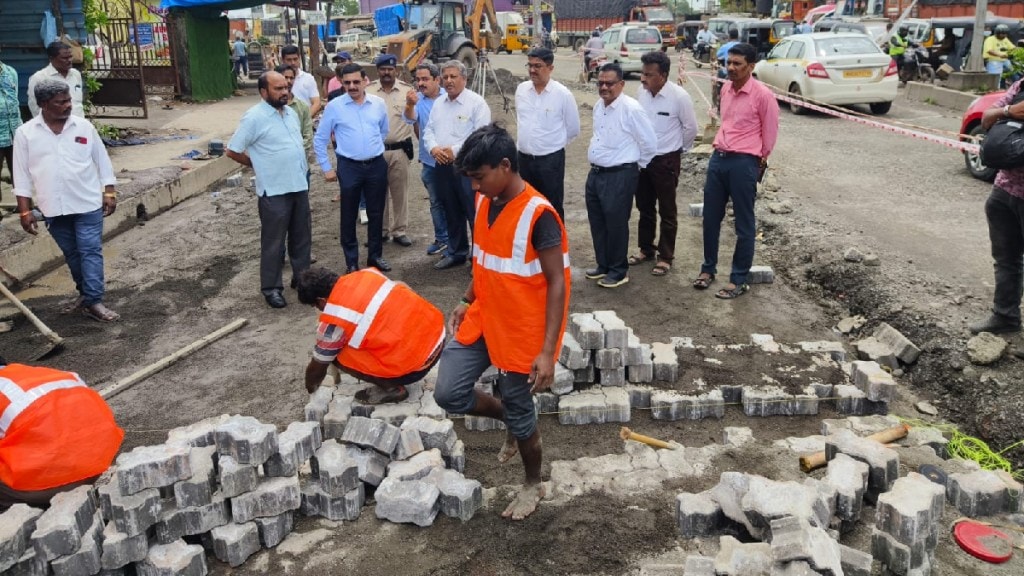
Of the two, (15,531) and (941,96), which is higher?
(941,96)

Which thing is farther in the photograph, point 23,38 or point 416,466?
point 23,38

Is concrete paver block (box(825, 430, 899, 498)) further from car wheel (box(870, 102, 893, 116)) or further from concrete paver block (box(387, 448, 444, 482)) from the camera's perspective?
car wheel (box(870, 102, 893, 116))

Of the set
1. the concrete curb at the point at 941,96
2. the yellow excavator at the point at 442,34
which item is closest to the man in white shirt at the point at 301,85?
the yellow excavator at the point at 442,34

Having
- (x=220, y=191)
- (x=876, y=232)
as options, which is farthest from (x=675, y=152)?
(x=220, y=191)

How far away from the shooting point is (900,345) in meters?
5.39

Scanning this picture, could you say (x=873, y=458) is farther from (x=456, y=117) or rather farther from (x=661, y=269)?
(x=456, y=117)

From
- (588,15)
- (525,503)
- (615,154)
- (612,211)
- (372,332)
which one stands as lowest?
(525,503)

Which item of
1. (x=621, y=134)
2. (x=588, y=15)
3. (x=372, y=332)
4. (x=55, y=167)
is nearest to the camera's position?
(x=372, y=332)

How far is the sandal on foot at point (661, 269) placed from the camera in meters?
7.12

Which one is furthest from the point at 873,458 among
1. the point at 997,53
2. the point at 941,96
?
the point at 997,53

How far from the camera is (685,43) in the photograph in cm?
3850

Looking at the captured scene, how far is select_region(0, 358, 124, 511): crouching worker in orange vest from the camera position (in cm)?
337

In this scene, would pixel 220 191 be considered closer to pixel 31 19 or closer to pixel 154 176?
pixel 154 176

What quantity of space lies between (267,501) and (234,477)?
0.62 ft
